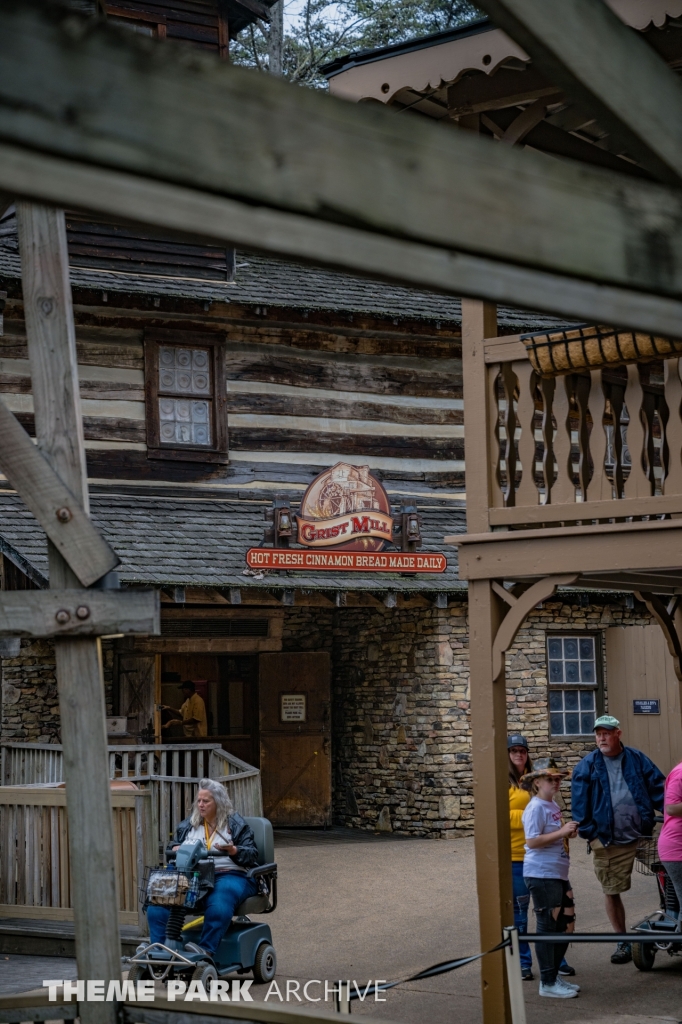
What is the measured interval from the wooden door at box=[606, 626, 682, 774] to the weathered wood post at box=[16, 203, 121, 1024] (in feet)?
34.2

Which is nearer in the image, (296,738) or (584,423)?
(584,423)

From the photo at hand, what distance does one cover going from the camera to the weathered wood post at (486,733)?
21.7 ft

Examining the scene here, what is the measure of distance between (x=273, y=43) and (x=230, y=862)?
2116 cm

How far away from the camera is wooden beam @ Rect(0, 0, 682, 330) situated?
1424mm

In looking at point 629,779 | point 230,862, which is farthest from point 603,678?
point 230,862

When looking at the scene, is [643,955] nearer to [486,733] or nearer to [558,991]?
[558,991]

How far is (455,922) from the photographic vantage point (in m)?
9.58

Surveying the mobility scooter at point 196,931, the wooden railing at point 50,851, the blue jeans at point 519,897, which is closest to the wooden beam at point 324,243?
the mobility scooter at point 196,931

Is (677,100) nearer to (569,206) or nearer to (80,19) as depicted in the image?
(569,206)

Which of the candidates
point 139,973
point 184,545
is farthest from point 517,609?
point 184,545

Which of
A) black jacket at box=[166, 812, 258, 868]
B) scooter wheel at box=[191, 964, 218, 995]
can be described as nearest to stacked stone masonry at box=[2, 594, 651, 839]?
black jacket at box=[166, 812, 258, 868]

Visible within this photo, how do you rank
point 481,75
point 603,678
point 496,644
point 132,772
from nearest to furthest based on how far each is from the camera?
point 496,644 → point 481,75 → point 132,772 → point 603,678

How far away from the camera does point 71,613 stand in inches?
175

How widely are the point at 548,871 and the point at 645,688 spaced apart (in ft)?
23.5
